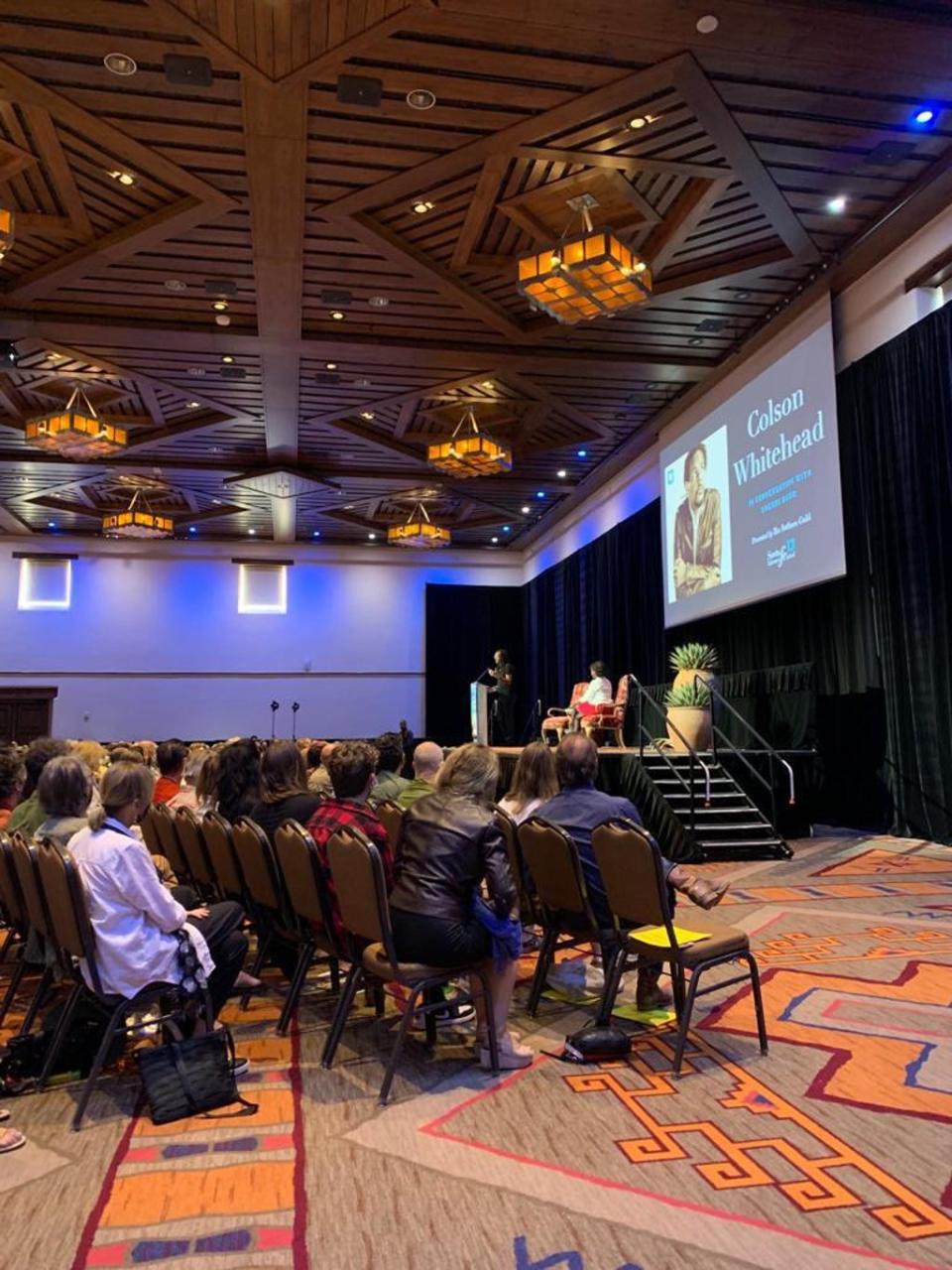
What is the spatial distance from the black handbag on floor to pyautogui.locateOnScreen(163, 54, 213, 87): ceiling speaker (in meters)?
5.56

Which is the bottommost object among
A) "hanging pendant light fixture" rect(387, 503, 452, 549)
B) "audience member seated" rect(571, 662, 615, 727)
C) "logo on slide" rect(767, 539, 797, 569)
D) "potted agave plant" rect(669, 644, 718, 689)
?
"audience member seated" rect(571, 662, 615, 727)

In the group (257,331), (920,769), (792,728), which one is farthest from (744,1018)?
(257,331)

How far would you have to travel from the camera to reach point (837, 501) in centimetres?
795

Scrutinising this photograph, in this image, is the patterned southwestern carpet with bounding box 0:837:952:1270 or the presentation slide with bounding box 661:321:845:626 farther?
the presentation slide with bounding box 661:321:845:626

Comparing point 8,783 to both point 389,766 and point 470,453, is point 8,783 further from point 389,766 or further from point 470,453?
point 470,453

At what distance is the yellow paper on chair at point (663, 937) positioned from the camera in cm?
306

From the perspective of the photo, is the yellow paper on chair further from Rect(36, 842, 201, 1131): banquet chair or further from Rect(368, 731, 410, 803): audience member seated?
Rect(368, 731, 410, 803): audience member seated

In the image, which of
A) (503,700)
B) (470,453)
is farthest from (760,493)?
(503,700)

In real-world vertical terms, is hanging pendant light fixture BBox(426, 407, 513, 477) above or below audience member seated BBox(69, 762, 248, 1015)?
above

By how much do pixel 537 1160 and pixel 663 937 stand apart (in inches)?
42.2

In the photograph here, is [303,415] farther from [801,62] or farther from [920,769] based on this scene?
[920,769]

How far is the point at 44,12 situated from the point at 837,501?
274 inches

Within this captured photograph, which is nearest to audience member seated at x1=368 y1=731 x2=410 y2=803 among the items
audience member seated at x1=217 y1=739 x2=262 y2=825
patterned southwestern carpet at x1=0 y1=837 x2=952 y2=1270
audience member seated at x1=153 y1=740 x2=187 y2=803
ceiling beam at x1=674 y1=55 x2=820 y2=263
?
audience member seated at x1=217 y1=739 x2=262 y2=825

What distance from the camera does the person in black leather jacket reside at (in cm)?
291
